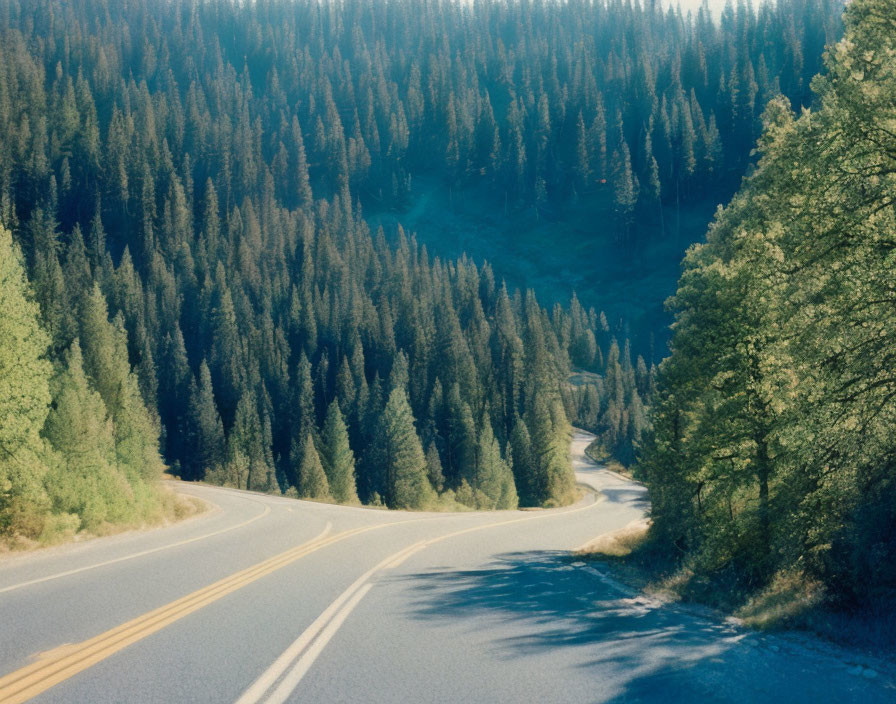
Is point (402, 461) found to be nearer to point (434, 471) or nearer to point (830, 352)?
point (434, 471)

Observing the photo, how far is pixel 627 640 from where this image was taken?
7648 mm

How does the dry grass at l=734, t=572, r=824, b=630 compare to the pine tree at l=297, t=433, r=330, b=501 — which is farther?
the pine tree at l=297, t=433, r=330, b=501

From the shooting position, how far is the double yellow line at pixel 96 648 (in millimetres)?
5531

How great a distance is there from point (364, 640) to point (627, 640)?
2838 millimetres

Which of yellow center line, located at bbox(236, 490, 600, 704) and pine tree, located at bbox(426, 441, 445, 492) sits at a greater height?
yellow center line, located at bbox(236, 490, 600, 704)

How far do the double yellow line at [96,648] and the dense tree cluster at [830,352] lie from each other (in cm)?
824

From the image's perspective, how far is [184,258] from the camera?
138375 millimetres

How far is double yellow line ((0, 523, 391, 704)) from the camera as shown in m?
5.53

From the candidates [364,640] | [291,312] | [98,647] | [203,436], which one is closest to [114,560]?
[98,647]

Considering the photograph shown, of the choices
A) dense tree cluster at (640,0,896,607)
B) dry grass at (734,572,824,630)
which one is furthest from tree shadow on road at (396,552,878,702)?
dense tree cluster at (640,0,896,607)

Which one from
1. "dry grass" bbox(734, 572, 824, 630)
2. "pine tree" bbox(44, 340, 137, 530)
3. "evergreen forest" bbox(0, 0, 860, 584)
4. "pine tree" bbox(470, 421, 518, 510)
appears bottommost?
"pine tree" bbox(470, 421, 518, 510)

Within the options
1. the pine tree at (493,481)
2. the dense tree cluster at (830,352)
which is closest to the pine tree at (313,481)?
the pine tree at (493,481)

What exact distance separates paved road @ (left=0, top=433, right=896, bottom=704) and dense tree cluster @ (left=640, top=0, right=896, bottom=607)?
6.93 ft

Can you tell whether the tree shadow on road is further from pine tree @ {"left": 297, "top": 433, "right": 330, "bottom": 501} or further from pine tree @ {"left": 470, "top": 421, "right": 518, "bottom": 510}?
pine tree @ {"left": 297, "top": 433, "right": 330, "bottom": 501}
